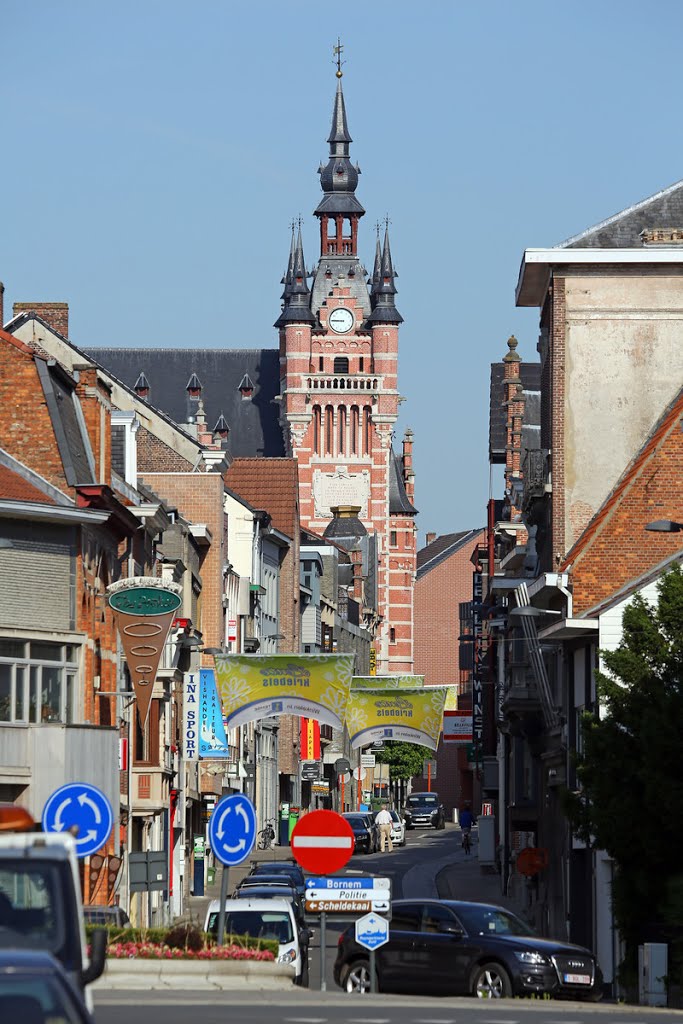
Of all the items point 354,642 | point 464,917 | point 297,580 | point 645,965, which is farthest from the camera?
point 354,642

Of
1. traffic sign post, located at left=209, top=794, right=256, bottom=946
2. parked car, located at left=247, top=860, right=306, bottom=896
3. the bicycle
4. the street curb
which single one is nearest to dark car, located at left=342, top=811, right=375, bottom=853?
the bicycle

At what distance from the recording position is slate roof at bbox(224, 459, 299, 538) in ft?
290

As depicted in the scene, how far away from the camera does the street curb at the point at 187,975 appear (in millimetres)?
24219

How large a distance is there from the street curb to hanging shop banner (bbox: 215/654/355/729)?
1005cm

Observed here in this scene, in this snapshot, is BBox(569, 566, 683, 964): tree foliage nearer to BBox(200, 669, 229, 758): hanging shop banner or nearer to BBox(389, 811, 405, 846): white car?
BBox(200, 669, 229, 758): hanging shop banner

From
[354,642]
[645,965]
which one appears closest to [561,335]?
[645,965]

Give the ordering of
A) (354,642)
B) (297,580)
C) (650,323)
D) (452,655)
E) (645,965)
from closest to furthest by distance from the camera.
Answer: (645,965) < (650,323) < (297,580) < (354,642) < (452,655)

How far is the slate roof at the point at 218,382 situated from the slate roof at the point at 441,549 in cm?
1524

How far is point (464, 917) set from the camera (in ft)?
94.5

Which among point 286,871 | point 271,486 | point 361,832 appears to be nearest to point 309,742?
point 271,486

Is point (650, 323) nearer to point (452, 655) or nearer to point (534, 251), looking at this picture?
point (534, 251)

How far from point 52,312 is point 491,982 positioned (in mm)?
35218

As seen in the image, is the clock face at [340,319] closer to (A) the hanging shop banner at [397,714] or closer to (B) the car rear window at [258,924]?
(A) the hanging shop banner at [397,714]

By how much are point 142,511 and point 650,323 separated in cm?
1149
